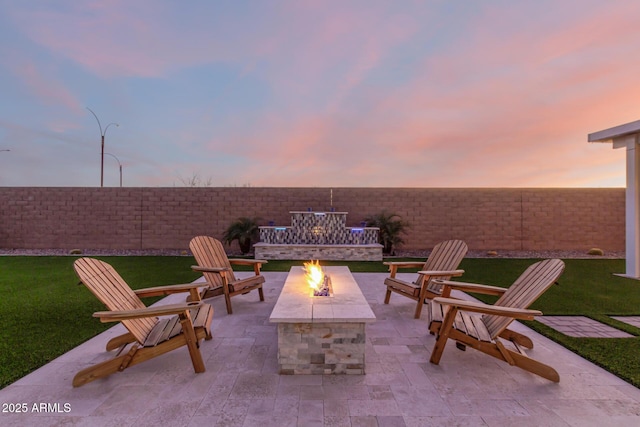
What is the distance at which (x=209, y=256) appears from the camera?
4.38 metres

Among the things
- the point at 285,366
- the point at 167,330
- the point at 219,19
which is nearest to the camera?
the point at 285,366

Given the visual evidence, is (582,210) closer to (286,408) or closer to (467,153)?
(467,153)

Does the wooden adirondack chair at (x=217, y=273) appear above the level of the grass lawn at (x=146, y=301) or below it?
above

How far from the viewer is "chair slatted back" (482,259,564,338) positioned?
2.44 metres

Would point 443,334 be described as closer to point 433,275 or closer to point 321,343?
point 321,343

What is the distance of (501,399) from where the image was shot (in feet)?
6.66

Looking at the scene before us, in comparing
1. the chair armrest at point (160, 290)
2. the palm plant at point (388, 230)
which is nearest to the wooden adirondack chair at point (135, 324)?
the chair armrest at point (160, 290)

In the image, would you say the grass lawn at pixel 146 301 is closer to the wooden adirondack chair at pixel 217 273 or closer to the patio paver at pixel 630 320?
the patio paver at pixel 630 320

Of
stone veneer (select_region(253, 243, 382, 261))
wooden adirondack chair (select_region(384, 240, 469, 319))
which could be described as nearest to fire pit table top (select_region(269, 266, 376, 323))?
wooden adirondack chair (select_region(384, 240, 469, 319))

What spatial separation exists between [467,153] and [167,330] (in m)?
10.0

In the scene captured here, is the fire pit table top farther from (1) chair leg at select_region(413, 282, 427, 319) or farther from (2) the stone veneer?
(2) the stone veneer

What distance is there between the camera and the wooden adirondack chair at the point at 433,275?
145 inches

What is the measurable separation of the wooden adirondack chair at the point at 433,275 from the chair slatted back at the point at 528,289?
863 millimetres

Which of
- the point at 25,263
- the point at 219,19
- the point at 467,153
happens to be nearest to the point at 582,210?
the point at 467,153
